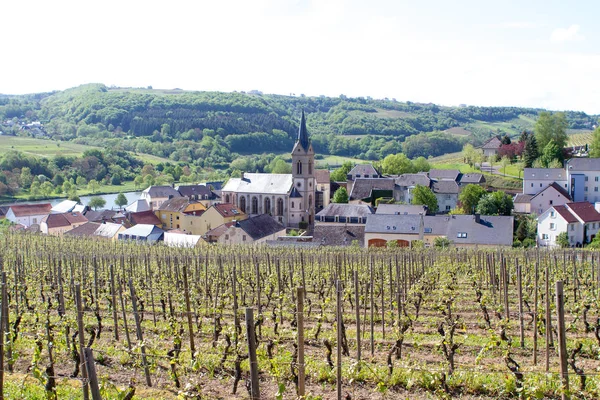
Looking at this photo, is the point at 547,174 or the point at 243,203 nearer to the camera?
the point at 547,174

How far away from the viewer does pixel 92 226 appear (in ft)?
182

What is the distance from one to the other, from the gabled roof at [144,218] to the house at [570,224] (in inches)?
1437

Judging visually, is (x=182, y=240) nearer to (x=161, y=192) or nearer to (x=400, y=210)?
(x=400, y=210)

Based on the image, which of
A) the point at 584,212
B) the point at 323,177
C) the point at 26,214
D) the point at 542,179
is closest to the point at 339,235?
the point at 584,212

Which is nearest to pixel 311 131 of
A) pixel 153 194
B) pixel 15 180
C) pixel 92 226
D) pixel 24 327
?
pixel 15 180

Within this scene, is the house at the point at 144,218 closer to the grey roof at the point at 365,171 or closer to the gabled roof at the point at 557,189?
the grey roof at the point at 365,171

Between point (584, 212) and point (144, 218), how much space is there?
133 feet

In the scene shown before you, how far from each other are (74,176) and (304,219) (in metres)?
60.9

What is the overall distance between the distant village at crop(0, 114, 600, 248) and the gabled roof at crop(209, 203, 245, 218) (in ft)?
0.49

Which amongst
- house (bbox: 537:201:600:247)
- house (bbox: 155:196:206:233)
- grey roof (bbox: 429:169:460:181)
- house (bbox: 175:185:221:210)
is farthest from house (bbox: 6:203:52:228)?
house (bbox: 537:201:600:247)

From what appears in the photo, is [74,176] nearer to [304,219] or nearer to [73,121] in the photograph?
[304,219]

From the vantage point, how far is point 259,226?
51875 millimetres

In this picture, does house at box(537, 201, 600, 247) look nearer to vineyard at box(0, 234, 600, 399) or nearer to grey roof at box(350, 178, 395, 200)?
grey roof at box(350, 178, 395, 200)

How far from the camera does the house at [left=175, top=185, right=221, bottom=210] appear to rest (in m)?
76.0
